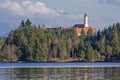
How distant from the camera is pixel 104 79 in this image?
68062mm

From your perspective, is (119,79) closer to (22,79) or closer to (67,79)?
(67,79)

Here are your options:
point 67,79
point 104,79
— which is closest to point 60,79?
point 67,79

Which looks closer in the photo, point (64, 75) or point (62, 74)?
point (64, 75)

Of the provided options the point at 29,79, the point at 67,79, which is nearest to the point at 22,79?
the point at 29,79

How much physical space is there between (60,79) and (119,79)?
24.5 ft

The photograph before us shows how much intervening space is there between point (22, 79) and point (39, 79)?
223cm

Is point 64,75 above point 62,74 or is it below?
below

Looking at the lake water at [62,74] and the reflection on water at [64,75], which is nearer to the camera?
the reflection on water at [64,75]

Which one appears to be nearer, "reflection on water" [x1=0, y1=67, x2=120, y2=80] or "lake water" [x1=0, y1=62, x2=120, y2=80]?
"reflection on water" [x1=0, y1=67, x2=120, y2=80]

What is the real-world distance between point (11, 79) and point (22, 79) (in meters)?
1.44

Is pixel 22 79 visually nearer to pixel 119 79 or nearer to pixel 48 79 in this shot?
pixel 48 79

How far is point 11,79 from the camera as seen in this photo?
233ft

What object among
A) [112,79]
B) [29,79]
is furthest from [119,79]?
[29,79]

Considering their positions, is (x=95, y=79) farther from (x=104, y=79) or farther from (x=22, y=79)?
(x=22, y=79)
